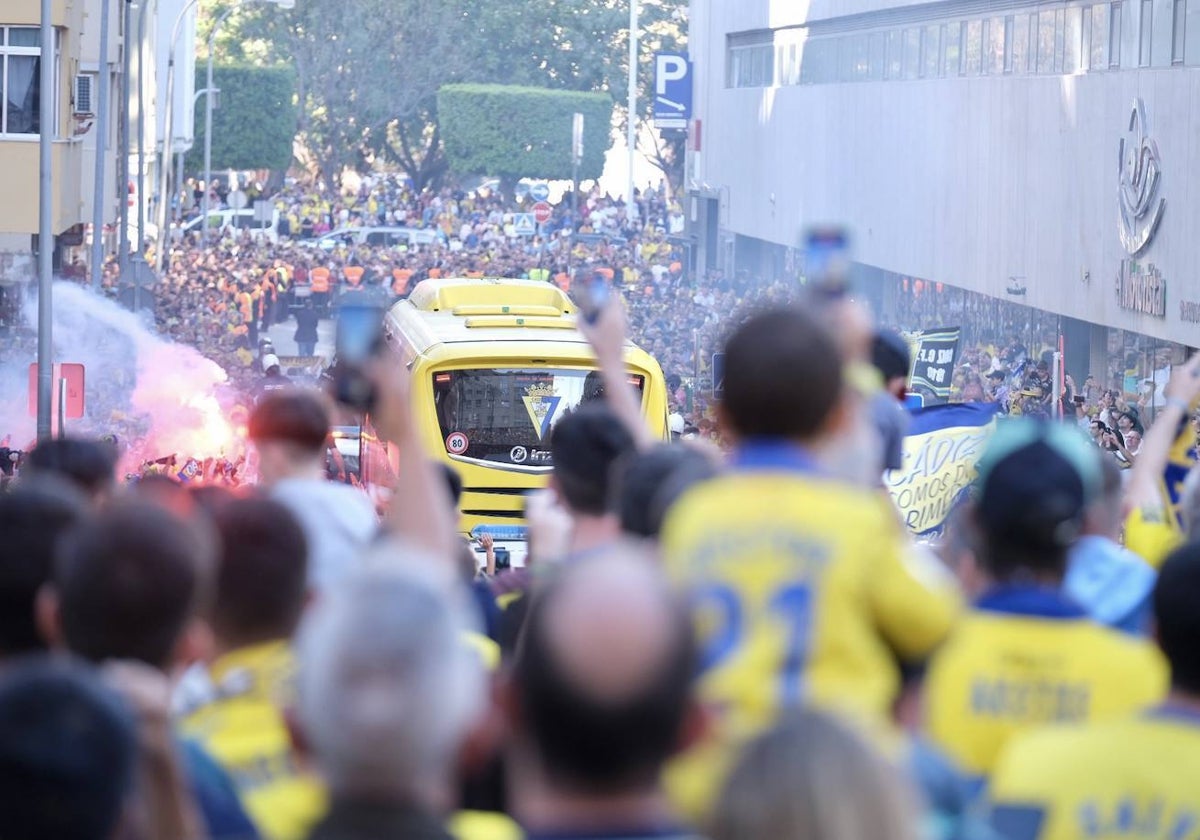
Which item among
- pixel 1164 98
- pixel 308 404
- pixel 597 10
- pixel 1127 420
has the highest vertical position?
pixel 597 10

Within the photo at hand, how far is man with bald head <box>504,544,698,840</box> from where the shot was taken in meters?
2.85

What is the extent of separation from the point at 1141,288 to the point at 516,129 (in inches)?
2380

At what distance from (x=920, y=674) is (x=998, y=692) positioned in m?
0.19

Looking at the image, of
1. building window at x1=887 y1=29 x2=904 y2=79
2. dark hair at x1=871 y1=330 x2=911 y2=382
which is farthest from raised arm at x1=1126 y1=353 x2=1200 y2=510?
building window at x1=887 y1=29 x2=904 y2=79

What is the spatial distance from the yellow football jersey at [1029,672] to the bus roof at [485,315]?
12209 mm

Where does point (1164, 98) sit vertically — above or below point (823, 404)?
above

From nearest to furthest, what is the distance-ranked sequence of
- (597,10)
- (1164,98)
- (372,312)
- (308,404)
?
(372,312) < (308,404) < (1164,98) < (597,10)

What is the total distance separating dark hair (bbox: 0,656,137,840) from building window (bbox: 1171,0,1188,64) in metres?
24.8

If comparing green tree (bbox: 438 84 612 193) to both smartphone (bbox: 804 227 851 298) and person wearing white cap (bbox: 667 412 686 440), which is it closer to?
person wearing white cap (bbox: 667 412 686 440)

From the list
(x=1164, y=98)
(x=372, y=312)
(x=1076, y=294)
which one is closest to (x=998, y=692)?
(x=372, y=312)

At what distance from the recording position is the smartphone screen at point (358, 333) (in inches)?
195

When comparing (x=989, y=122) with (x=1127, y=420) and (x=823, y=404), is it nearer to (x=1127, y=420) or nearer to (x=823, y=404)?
(x=1127, y=420)

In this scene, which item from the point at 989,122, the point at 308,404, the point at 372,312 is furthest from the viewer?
the point at 989,122

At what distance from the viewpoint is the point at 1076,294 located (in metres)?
30.6
